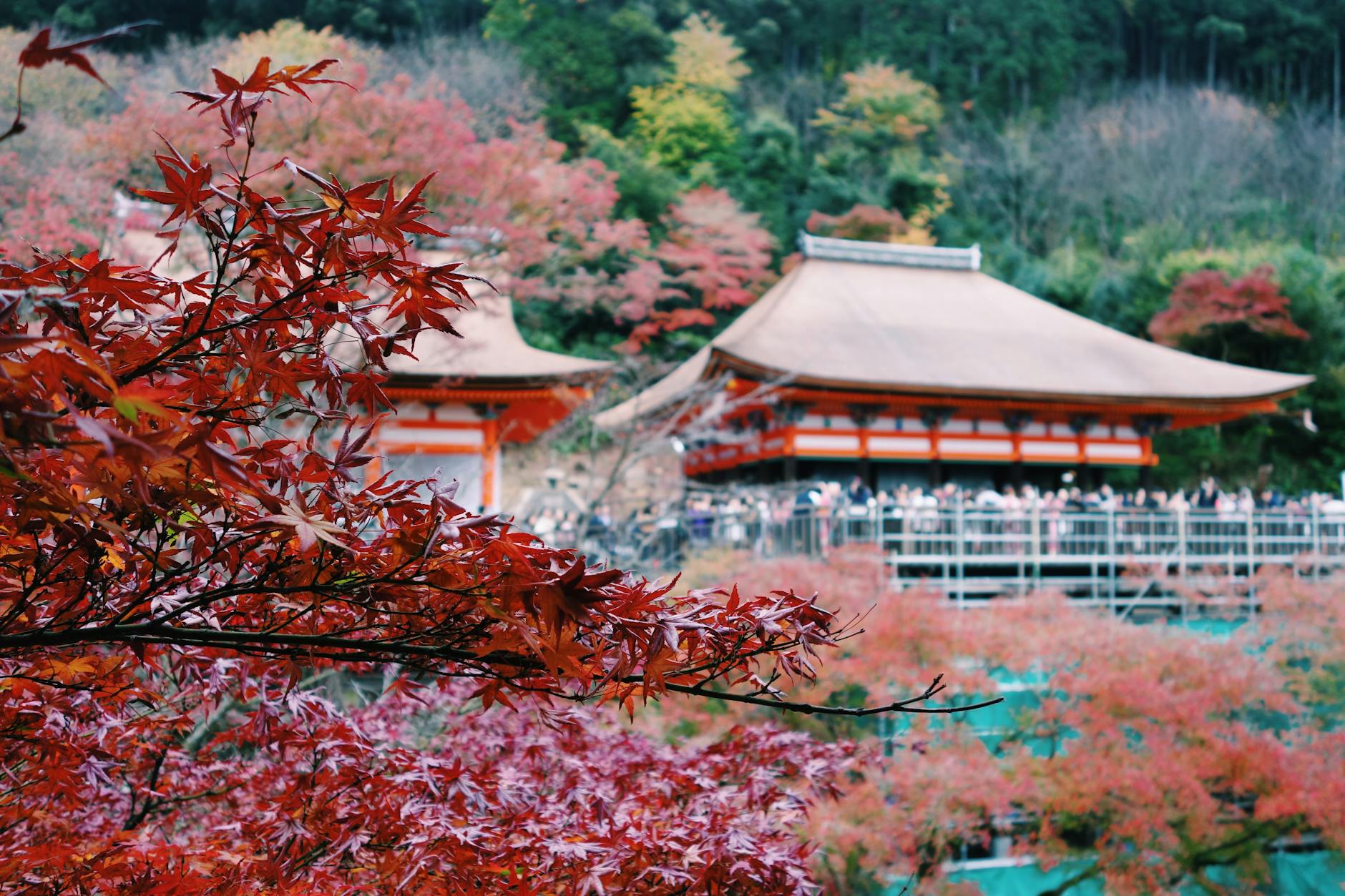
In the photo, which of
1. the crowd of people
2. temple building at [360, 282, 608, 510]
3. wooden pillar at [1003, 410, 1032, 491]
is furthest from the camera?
wooden pillar at [1003, 410, 1032, 491]

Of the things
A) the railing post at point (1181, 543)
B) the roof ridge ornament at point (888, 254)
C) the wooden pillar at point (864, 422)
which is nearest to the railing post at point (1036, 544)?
the railing post at point (1181, 543)

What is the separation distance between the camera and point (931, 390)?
1306cm

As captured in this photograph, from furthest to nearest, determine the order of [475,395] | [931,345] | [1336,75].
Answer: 1. [1336,75]
2. [931,345]
3. [475,395]

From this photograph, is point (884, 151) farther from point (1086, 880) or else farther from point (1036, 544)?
point (1086, 880)

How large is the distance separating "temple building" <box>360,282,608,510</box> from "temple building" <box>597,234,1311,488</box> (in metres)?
1.56

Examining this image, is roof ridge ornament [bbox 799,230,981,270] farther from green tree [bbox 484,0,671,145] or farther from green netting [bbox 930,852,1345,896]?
green netting [bbox 930,852,1345,896]

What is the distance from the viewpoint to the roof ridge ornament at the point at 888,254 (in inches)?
695

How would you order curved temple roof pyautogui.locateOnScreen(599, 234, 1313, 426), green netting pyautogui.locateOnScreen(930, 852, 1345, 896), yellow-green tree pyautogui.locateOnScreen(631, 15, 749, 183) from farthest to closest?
yellow-green tree pyautogui.locateOnScreen(631, 15, 749, 183) → curved temple roof pyautogui.locateOnScreen(599, 234, 1313, 426) → green netting pyautogui.locateOnScreen(930, 852, 1345, 896)

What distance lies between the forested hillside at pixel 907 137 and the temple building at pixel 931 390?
2.68 m

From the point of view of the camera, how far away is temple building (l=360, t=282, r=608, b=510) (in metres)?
11.4

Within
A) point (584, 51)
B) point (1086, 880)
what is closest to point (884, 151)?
point (584, 51)

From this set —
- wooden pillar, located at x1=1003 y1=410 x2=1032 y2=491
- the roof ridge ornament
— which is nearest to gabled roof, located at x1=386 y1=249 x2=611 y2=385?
wooden pillar, located at x1=1003 y1=410 x2=1032 y2=491

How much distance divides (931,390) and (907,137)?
57.0 ft

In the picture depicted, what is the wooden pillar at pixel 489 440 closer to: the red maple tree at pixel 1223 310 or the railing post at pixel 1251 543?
the railing post at pixel 1251 543
